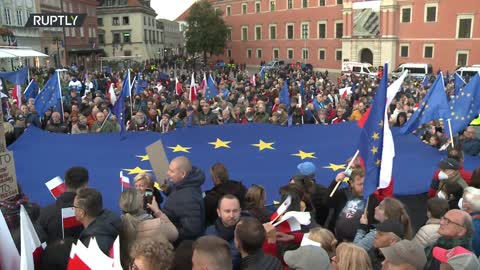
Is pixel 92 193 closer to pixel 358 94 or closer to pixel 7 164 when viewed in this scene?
pixel 7 164

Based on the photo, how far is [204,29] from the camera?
58500mm

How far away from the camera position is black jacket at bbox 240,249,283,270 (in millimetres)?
3188

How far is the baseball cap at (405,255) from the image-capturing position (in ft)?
9.89

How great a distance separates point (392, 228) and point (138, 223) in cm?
211

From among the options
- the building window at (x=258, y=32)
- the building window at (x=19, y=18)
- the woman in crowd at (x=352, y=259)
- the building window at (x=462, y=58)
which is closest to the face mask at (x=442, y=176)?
the woman in crowd at (x=352, y=259)

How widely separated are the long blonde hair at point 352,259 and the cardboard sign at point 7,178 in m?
3.19

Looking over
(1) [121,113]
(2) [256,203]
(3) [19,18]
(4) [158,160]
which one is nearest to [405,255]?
(2) [256,203]

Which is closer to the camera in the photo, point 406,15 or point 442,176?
point 442,176

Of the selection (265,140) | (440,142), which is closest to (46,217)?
(265,140)

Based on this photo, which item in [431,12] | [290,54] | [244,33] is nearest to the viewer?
[431,12]

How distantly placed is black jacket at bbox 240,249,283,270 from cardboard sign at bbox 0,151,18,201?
254cm

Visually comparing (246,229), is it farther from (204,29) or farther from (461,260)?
(204,29)

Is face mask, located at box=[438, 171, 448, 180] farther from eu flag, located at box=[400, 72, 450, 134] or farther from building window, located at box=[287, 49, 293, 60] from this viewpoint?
building window, located at box=[287, 49, 293, 60]

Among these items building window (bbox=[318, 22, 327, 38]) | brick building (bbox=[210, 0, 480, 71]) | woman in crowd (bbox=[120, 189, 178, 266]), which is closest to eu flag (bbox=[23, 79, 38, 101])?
woman in crowd (bbox=[120, 189, 178, 266])
